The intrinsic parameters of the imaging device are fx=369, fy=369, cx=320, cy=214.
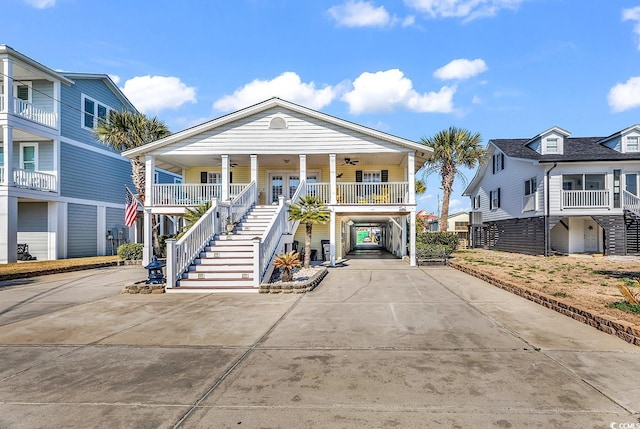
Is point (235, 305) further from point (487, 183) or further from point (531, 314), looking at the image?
point (487, 183)

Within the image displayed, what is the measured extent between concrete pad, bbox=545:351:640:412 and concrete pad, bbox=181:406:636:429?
47 cm

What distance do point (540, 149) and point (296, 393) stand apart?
24.7 m

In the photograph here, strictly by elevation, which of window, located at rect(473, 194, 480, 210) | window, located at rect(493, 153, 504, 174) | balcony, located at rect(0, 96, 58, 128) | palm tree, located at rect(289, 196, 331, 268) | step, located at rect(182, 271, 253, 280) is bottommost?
step, located at rect(182, 271, 253, 280)

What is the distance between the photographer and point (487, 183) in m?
30.2

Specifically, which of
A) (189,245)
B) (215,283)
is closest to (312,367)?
(215,283)

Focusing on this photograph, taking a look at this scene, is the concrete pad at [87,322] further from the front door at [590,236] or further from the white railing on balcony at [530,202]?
the front door at [590,236]

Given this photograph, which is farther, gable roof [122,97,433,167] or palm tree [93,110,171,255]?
palm tree [93,110,171,255]

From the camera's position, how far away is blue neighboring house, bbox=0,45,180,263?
1672 cm

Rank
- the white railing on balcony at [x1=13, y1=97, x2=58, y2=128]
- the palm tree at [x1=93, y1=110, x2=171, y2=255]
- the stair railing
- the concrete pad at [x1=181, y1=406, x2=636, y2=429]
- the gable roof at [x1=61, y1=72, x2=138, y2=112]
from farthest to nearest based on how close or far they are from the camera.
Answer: the gable roof at [x1=61, y1=72, x2=138, y2=112], the palm tree at [x1=93, y1=110, x2=171, y2=255], the white railing on balcony at [x1=13, y1=97, x2=58, y2=128], the stair railing, the concrete pad at [x1=181, y1=406, x2=636, y2=429]

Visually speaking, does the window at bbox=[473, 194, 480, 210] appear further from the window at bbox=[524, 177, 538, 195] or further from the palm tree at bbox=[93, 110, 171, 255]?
the palm tree at bbox=[93, 110, 171, 255]

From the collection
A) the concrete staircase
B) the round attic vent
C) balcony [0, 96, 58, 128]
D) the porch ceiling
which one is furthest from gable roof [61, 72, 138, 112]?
the concrete staircase

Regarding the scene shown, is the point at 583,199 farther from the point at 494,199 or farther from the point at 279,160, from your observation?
the point at 279,160

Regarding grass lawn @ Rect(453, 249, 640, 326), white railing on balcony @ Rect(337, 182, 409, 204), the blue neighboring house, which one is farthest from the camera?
white railing on balcony @ Rect(337, 182, 409, 204)

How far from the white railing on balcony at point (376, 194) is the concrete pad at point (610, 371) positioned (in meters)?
12.2
